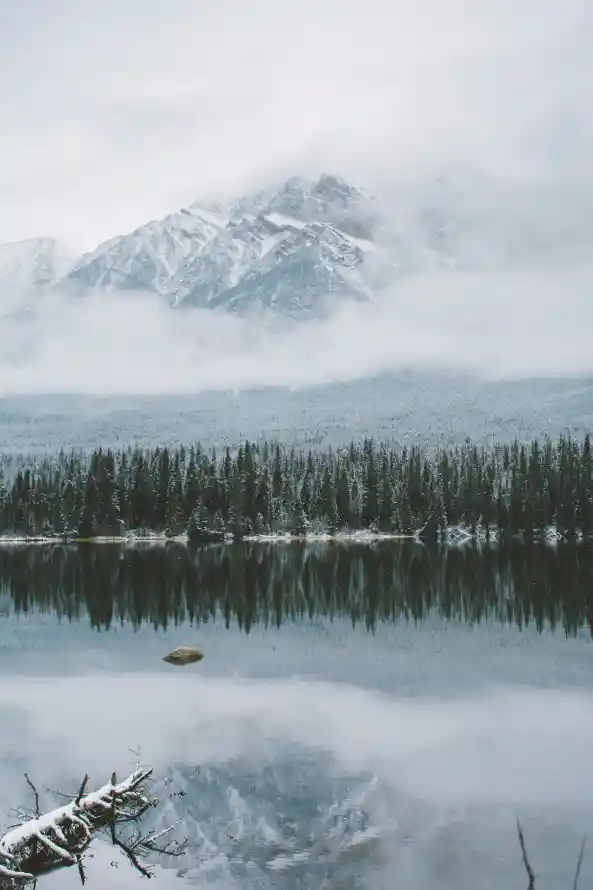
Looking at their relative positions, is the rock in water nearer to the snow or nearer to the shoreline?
the snow

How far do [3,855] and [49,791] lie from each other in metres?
7.29

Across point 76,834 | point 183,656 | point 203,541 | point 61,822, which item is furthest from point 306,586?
point 203,541

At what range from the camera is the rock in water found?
50531 millimetres

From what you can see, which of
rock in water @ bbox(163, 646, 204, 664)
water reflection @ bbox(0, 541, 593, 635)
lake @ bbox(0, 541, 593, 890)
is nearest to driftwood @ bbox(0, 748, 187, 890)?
lake @ bbox(0, 541, 593, 890)

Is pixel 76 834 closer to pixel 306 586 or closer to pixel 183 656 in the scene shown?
pixel 183 656

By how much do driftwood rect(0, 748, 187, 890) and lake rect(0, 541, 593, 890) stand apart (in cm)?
46

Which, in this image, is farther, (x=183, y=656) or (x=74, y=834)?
(x=183, y=656)

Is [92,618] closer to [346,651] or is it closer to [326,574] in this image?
[346,651]

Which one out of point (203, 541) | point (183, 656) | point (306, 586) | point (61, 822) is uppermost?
point (61, 822)

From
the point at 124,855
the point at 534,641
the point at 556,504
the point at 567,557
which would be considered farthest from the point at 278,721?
the point at 556,504

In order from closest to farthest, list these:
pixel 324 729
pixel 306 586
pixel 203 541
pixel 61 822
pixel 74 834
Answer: pixel 61 822 < pixel 74 834 < pixel 324 729 < pixel 306 586 < pixel 203 541

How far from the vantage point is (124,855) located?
2353 centimetres

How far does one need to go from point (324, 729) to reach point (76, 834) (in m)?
12.8

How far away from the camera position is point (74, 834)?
23.9m
